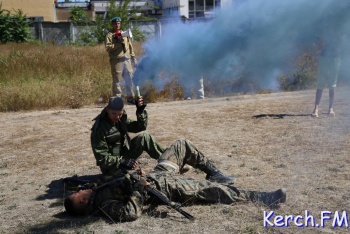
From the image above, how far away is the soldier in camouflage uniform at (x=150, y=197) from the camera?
454 centimetres

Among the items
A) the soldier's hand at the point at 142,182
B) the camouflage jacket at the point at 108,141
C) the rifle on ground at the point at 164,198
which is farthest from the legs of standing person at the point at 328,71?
the soldier's hand at the point at 142,182

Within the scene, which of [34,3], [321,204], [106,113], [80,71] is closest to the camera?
[321,204]

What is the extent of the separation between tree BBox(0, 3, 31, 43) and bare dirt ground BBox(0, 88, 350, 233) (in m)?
13.6

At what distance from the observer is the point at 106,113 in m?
5.03

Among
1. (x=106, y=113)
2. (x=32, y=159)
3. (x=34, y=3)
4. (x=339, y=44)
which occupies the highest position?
(x=34, y=3)

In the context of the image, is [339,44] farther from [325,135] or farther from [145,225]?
[145,225]

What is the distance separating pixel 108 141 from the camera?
16.6ft

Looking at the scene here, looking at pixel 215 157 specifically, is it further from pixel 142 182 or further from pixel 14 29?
pixel 14 29

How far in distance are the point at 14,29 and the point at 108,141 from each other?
2082 cm

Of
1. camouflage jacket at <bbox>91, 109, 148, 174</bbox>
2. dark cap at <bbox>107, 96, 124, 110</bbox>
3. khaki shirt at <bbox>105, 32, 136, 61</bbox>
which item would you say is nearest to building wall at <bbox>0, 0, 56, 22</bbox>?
khaki shirt at <bbox>105, 32, 136, 61</bbox>

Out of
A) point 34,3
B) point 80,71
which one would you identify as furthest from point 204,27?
point 34,3

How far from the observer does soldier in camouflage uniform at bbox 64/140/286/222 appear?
4535 millimetres

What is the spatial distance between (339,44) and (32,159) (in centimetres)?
546

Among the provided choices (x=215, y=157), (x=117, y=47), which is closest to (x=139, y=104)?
(x=215, y=157)
